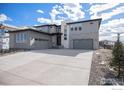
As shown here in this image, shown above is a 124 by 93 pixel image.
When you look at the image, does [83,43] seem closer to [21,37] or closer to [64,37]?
[64,37]

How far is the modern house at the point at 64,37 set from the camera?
435 inches

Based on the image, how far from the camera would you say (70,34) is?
1414 centimetres

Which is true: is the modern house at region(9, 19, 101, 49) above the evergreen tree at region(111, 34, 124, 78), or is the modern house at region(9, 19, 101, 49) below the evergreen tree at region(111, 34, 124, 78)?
above

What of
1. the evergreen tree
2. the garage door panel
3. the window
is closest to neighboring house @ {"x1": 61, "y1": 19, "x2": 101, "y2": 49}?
the garage door panel

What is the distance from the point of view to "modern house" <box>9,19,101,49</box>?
1105 centimetres

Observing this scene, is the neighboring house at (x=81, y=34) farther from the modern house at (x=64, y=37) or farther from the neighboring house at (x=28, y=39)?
the neighboring house at (x=28, y=39)

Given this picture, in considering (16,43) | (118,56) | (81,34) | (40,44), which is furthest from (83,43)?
(118,56)

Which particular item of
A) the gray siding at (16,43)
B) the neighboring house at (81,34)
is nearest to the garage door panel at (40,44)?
the gray siding at (16,43)

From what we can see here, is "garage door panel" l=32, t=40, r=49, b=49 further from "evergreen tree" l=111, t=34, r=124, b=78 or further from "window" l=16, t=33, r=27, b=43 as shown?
"evergreen tree" l=111, t=34, r=124, b=78

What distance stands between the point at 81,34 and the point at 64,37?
2.87m

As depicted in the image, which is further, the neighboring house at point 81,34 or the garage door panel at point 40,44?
the neighboring house at point 81,34
